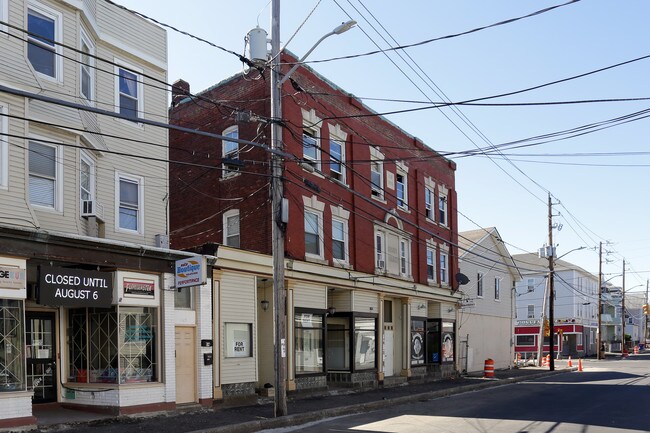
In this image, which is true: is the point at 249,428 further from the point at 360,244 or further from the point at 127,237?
the point at 360,244

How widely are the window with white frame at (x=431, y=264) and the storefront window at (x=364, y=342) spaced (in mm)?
6932

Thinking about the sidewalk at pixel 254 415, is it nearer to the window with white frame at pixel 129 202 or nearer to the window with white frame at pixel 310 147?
the window with white frame at pixel 129 202

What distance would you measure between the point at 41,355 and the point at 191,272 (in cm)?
394

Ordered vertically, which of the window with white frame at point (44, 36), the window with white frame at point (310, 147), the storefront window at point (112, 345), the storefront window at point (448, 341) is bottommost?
the storefront window at point (448, 341)

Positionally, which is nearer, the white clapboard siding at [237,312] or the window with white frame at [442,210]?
the white clapboard siding at [237,312]

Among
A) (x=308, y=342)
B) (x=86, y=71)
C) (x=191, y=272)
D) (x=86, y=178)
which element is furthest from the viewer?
(x=308, y=342)

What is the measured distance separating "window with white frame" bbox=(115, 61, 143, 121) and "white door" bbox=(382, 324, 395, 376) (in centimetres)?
1541

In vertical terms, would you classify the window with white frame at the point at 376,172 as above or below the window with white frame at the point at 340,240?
above

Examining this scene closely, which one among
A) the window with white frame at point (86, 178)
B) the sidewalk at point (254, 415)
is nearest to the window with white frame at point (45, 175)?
the window with white frame at point (86, 178)

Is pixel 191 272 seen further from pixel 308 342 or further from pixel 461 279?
pixel 461 279

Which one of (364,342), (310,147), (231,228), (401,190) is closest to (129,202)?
(231,228)

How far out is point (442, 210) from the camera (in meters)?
35.1

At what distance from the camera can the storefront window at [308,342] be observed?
22.3 metres

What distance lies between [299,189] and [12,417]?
12.2m
